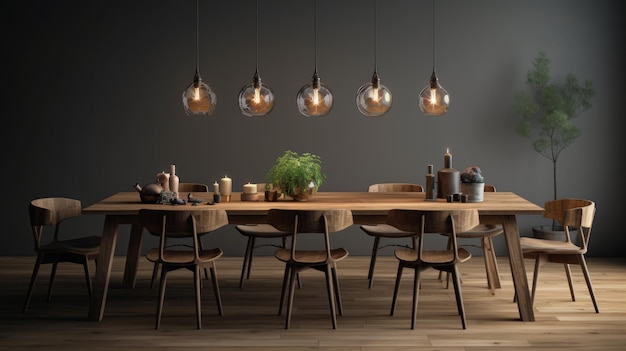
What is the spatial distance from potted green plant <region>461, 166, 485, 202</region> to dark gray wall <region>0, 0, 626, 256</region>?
78.5 inches

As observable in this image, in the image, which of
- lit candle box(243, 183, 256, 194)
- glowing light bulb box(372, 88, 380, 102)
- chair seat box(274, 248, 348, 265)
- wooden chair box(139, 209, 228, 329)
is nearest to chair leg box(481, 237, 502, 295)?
chair seat box(274, 248, 348, 265)

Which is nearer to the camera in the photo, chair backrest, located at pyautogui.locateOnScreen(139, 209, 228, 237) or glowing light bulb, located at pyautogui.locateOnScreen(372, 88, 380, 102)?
chair backrest, located at pyautogui.locateOnScreen(139, 209, 228, 237)

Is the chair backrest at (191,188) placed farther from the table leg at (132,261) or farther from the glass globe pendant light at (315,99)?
the glass globe pendant light at (315,99)

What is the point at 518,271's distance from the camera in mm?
4730

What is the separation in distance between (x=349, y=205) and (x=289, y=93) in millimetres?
2439

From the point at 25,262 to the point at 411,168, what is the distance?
3.57 m

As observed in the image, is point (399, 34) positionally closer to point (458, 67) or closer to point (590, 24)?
point (458, 67)

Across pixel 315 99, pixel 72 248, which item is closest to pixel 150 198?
pixel 72 248

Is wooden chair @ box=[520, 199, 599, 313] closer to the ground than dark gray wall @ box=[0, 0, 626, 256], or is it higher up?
closer to the ground

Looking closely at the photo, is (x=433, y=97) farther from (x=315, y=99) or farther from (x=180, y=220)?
(x=180, y=220)

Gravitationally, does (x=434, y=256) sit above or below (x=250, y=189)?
below

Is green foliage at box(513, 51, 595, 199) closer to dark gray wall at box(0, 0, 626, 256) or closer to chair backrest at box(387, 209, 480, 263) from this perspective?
dark gray wall at box(0, 0, 626, 256)

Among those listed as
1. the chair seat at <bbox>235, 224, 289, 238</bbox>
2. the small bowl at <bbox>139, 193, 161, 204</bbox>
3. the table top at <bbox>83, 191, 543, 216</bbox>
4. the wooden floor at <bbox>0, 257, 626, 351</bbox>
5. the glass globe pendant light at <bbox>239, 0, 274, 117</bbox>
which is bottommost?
the wooden floor at <bbox>0, 257, 626, 351</bbox>

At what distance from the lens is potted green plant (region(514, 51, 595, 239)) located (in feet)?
22.0
